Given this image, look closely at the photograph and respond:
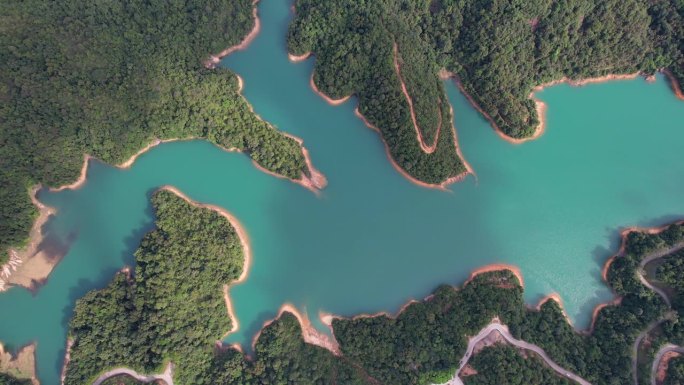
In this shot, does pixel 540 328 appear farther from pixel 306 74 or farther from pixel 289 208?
pixel 306 74

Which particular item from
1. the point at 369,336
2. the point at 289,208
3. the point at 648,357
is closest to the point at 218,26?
the point at 289,208

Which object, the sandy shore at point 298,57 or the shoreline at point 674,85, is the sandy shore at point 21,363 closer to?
the sandy shore at point 298,57

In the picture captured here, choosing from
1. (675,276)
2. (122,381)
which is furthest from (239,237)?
(675,276)

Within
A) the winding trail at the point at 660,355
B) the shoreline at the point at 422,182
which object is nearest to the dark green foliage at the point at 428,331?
the shoreline at the point at 422,182

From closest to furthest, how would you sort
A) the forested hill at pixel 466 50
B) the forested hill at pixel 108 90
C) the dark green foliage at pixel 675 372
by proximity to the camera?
the dark green foliage at pixel 675 372 → the forested hill at pixel 108 90 → the forested hill at pixel 466 50

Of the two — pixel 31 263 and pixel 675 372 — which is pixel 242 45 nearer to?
pixel 31 263

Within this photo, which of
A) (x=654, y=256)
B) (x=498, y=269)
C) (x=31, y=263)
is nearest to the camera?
(x=654, y=256)
